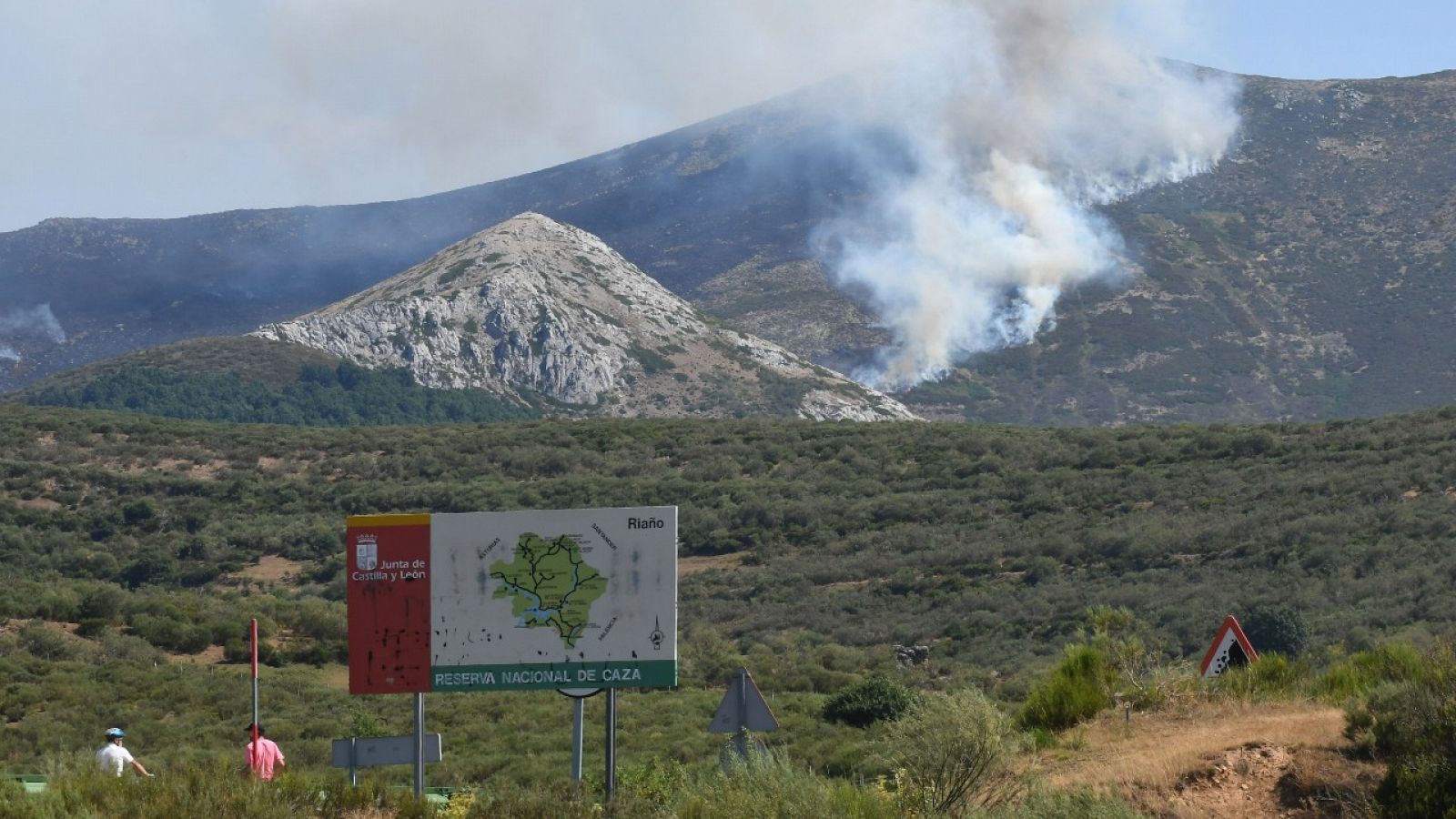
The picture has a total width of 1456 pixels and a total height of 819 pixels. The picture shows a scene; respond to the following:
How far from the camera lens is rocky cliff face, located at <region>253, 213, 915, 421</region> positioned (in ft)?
371

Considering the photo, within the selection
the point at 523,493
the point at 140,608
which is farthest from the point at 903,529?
the point at 140,608

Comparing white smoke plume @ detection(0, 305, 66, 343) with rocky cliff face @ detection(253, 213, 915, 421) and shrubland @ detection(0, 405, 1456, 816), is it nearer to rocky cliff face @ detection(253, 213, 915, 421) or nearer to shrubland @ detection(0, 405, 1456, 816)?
rocky cliff face @ detection(253, 213, 915, 421)

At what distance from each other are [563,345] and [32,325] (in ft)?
318

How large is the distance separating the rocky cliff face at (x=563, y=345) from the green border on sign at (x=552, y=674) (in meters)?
96.1

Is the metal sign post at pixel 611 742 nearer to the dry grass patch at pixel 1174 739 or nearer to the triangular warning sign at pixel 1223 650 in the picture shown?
the dry grass patch at pixel 1174 739

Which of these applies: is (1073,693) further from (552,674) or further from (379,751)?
(379,751)

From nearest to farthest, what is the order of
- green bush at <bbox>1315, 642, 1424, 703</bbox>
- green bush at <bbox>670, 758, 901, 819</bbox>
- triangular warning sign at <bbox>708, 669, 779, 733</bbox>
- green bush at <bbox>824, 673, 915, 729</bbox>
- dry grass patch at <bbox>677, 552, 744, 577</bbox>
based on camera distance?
green bush at <bbox>670, 758, 901, 819</bbox> < triangular warning sign at <bbox>708, 669, 779, 733</bbox> < green bush at <bbox>1315, 642, 1424, 703</bbox> < green bush at <bbox>824, 673, 915, 729</bbox> < dry grass patch at <bbox>677, 552, 744, 577</bbox>

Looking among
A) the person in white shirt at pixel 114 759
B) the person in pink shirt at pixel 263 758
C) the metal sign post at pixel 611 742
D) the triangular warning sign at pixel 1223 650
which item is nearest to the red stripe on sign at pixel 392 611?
the metal sign post at pixel 611 742

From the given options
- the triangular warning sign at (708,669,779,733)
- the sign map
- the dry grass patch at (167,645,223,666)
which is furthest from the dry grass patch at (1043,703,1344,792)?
the dry grass patch at (167,645,223,666)

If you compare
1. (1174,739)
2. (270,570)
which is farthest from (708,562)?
(1174,739)

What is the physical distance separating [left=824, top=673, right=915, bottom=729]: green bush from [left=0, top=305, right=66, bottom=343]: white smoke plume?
6788 inches

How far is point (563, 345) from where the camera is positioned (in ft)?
382

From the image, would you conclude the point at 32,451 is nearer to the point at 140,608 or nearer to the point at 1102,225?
the point at 140,608

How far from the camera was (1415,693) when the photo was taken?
12.5m
